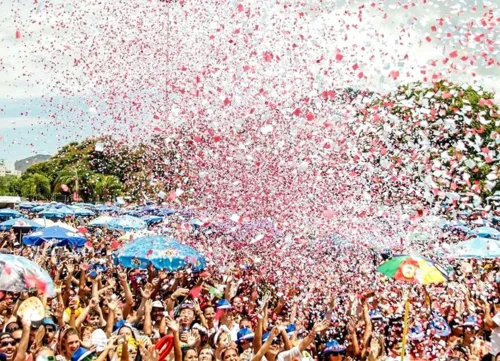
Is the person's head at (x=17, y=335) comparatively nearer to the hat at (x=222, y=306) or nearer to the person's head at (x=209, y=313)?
the person's head at (x=209, y=313)

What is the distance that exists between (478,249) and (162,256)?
6397 millimetres

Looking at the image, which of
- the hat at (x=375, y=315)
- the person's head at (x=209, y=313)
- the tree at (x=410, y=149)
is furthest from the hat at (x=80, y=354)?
the tree at (x=410, y=149)

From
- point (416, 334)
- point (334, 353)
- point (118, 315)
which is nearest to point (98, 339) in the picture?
point (118, 315)

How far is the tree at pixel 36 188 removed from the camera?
5834 centimetres

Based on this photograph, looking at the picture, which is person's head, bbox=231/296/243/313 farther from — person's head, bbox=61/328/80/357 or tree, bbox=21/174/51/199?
tree, bbox=21/174/51/199

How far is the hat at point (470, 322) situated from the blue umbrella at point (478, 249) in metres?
4.05

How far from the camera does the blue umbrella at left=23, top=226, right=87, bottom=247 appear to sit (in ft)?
45.4

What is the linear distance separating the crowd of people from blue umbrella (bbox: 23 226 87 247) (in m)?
2.55

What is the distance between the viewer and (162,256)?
906 cm

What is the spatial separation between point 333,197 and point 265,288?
13.1 feet

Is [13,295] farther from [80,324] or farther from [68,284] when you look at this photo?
[80,324]

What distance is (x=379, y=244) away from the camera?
12.3 metres

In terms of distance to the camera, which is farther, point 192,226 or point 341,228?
point 192,226

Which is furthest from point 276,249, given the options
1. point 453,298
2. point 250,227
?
point 453,298
